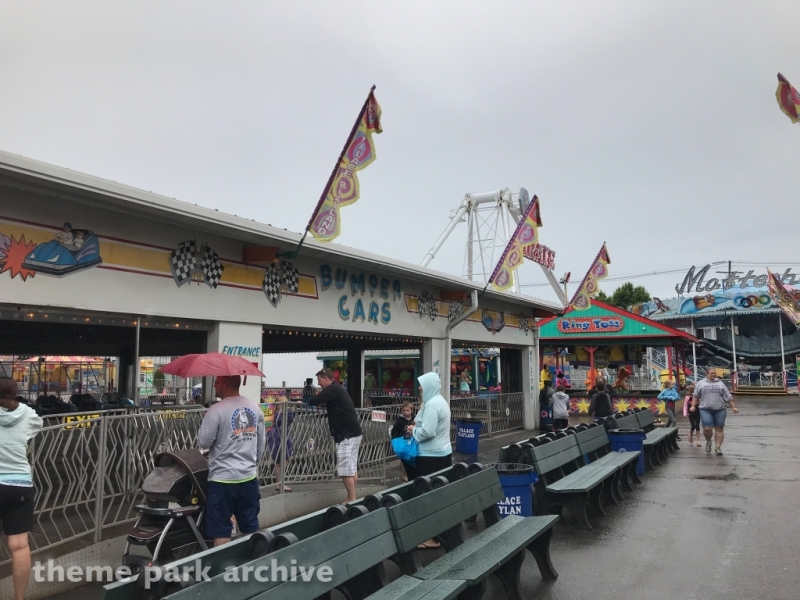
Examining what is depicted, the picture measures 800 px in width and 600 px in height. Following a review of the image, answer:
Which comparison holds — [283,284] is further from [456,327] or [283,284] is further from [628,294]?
[628,294]

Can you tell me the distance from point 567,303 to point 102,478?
16117 millimetres

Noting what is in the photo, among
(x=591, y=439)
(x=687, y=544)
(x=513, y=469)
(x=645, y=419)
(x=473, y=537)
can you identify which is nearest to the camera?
(x=473, y=537)

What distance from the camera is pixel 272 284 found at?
9297 millimetres

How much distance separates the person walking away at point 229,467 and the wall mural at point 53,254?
114 inches

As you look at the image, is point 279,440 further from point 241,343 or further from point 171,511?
point 171,511

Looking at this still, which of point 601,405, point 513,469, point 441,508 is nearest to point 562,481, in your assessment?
point 513,469

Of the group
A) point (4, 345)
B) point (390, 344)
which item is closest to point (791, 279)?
point (390, 344)

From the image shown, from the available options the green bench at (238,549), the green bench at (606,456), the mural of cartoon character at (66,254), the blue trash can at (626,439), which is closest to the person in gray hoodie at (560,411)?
the green bench at (606,456)

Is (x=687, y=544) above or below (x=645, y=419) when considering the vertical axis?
below

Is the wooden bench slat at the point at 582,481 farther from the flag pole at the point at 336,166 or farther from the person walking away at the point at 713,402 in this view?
the person walking away at the point at 713,402

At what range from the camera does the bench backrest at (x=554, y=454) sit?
6.80 meters

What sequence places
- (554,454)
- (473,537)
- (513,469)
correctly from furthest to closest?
(554,454) → (513,469) → (473,537)

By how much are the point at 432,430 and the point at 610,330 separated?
21.6 meters

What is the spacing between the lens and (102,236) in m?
7.05
